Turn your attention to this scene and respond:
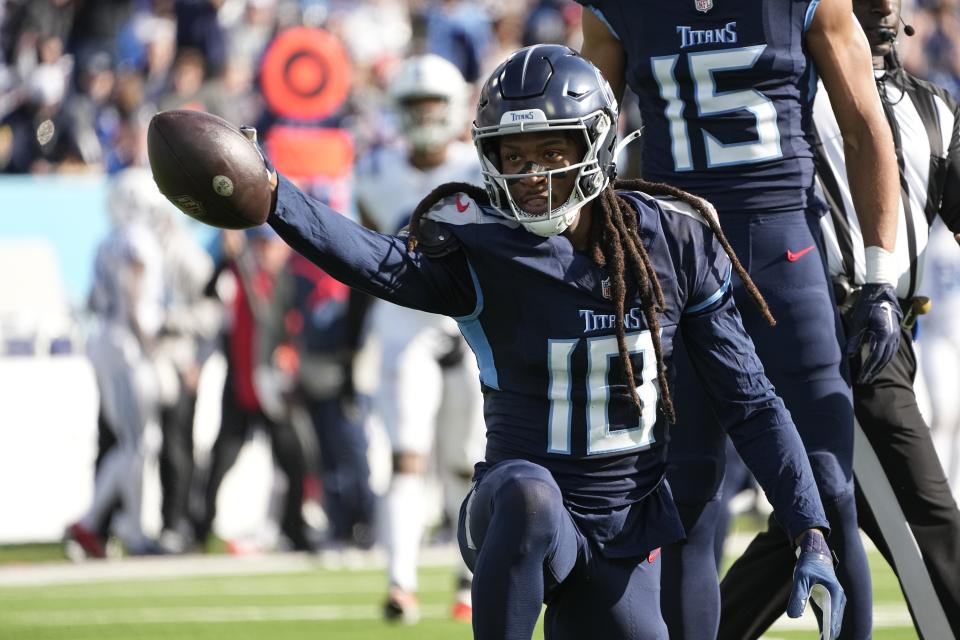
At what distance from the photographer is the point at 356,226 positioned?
11.2 ft

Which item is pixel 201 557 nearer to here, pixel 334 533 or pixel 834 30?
pixel 334 533

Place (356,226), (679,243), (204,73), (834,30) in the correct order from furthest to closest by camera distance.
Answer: (204,73), (834,30), (679,243), (356,226)

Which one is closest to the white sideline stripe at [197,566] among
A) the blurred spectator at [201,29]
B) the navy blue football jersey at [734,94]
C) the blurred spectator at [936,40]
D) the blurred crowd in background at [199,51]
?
the blurred crowd in background at [199,51]

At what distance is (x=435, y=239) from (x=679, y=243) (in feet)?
1.76

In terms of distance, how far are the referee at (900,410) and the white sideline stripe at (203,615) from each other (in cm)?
263

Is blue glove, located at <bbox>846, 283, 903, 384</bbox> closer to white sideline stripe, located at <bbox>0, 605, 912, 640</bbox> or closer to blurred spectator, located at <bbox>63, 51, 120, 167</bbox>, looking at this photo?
white sideline stripe, located at <bbox>0, 605, 912, 640</bbox>

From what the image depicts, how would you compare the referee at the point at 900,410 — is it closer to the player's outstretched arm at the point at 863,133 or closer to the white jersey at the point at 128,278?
the player's outstretched arm at the point at 863,133

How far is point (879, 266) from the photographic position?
411 cm

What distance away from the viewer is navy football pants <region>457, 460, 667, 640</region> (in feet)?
11.0

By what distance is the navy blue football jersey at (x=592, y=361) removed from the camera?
3574 mm

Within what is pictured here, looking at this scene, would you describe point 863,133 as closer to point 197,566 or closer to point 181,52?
point 197,566

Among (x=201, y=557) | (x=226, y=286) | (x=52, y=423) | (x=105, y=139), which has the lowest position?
(x=201, y=557)

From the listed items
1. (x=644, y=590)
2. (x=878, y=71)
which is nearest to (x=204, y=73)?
(x=878, y=71)

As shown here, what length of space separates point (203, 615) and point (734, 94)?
3.72m
